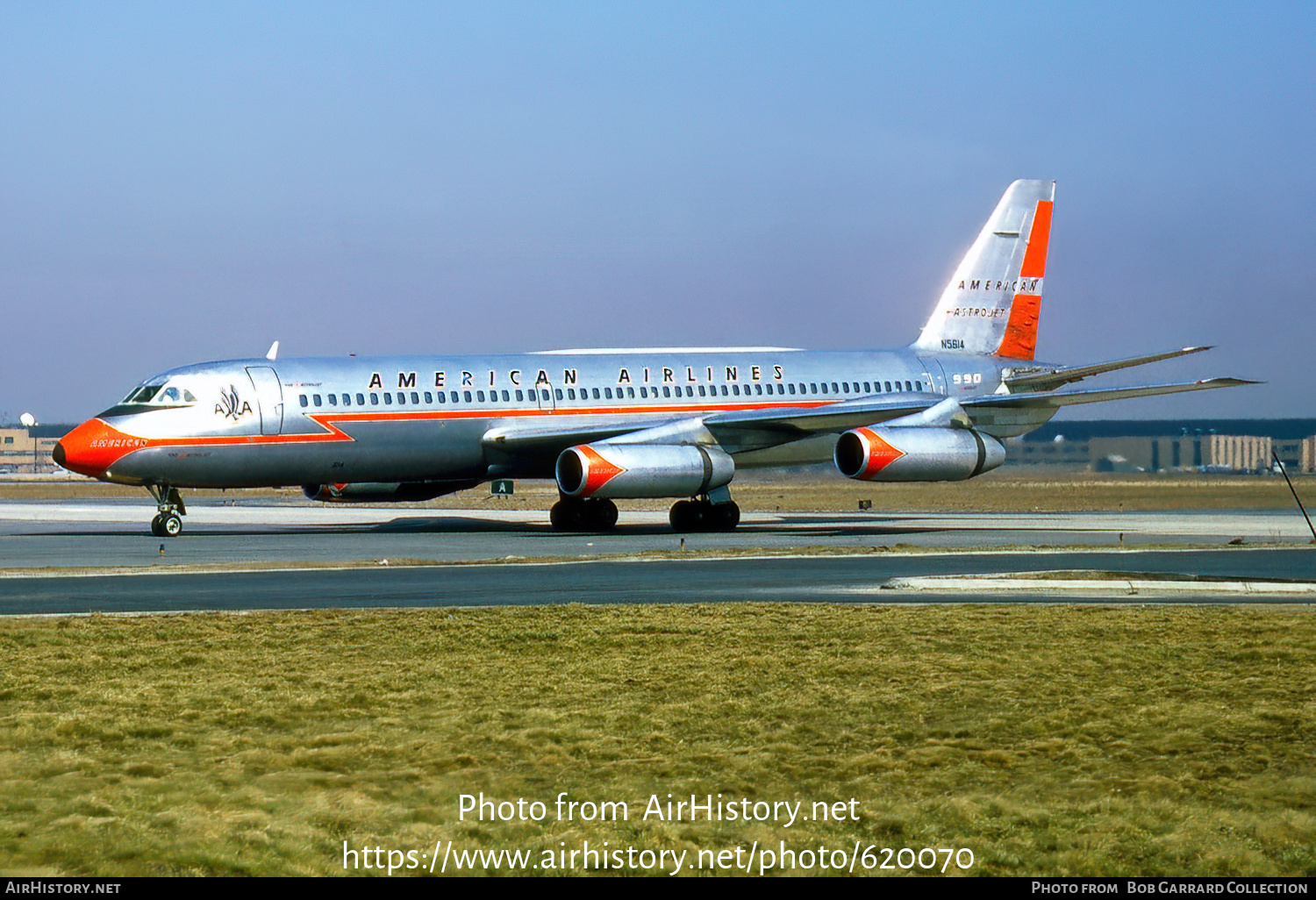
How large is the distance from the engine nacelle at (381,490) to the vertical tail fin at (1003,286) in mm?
14103

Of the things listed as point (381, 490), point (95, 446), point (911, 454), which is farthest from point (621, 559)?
point (95, 446)

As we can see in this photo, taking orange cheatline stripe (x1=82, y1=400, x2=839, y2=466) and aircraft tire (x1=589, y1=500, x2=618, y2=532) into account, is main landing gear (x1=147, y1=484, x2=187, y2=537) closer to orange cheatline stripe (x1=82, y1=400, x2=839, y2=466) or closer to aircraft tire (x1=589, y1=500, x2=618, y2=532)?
orange cheatline stripe (x1=82, y1=400, x2=839, y2=466)

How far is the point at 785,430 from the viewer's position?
3744 centimetres

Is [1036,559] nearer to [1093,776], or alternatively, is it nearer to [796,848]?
[1093,776]

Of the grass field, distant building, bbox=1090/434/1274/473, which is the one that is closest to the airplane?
distant building, bbox=1090/434/1274/473

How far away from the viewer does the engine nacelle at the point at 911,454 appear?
34719 mm

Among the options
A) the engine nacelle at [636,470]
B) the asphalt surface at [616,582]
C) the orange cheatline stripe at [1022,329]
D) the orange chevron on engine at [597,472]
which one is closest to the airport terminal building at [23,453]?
the orange cheatline stripe at [1022,329]

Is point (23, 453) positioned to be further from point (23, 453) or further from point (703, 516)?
point (703, 516)

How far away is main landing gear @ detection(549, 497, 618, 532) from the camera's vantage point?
38.7 metres

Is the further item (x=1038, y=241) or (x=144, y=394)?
(x=1038, y=241)

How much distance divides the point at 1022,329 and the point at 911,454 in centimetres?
1080

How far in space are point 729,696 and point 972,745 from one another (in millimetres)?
2531

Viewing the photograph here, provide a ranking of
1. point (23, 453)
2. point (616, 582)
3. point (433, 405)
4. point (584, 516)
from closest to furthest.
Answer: point (616, 582) → point (433, 405) → point (584, 516) → point (23, 453)

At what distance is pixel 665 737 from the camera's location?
10344mm
